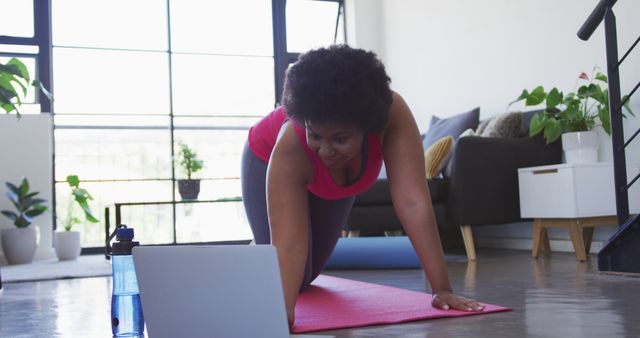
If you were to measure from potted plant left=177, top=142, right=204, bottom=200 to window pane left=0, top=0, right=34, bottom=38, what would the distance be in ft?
5.15

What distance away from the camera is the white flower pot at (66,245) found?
5352mm

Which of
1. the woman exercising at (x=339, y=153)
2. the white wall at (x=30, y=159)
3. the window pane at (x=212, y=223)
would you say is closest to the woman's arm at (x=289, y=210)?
the woman exercising at (x=339, y=153)

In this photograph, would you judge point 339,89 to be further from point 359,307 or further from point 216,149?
point 216,149

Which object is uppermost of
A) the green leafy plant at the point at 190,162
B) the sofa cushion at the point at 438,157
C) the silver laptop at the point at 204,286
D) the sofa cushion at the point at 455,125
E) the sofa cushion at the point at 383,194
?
the sofa cushion at the point at 455,125

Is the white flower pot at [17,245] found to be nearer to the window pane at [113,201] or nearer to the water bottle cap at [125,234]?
the window pane at [113,201]

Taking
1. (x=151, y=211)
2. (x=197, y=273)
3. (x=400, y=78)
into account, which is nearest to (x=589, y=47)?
(x=400, y=78)

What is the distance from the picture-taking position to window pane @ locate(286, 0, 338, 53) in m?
6.64

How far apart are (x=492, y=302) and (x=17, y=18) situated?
511cm

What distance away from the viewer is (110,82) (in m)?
6.06

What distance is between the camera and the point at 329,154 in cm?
149

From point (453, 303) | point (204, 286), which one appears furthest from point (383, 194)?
point (204, 286)

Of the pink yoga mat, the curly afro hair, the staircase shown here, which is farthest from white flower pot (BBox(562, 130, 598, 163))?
the curly afro hair

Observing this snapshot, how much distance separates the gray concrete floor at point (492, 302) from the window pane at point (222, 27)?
10.7 ft

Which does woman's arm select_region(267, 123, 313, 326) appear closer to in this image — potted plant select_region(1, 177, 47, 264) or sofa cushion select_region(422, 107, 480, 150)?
sofa cushion select_region(422, 107, 480, 150)
